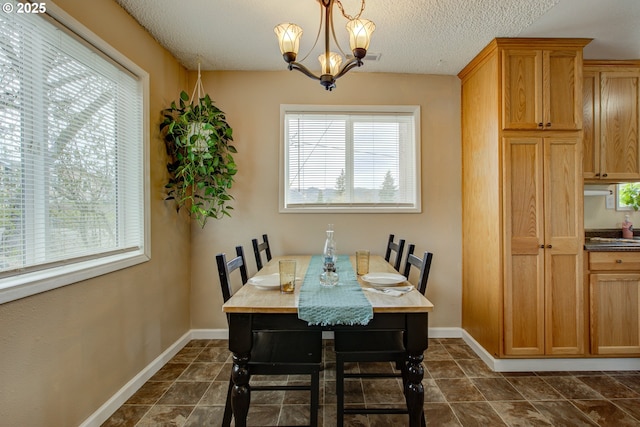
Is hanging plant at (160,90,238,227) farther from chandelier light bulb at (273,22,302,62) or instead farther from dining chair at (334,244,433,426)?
dining chair at (334,244,433,426)

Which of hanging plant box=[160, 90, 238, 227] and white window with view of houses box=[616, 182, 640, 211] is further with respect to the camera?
white window with view of houses box=[616, 182, 640, 211]

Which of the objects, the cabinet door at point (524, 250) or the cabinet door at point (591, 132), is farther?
the cabinet door at point (591, 132)

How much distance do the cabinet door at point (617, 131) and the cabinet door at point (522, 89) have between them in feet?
2.41

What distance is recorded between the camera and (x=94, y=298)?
1650mm

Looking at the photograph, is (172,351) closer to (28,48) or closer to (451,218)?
(28,48)

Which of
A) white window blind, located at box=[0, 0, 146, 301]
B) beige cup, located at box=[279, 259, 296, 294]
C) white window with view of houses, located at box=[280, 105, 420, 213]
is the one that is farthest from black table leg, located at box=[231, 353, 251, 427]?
white window with view of houses, located at box=[280, 105, 420, 213]

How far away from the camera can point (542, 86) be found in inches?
87.1

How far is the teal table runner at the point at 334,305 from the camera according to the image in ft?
4.30

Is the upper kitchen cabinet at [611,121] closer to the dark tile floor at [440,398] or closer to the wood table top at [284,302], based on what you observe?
the dark tile floor at [440,398]

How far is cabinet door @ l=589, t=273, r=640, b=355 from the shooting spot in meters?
2.23

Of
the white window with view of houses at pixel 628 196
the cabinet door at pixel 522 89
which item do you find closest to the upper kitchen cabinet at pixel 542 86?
the cabinet door at pixel 522 89

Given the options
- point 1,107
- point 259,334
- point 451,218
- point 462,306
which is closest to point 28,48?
point 1,107

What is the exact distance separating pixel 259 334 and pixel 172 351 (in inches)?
49.3

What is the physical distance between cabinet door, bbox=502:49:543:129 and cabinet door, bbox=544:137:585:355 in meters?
0.23
